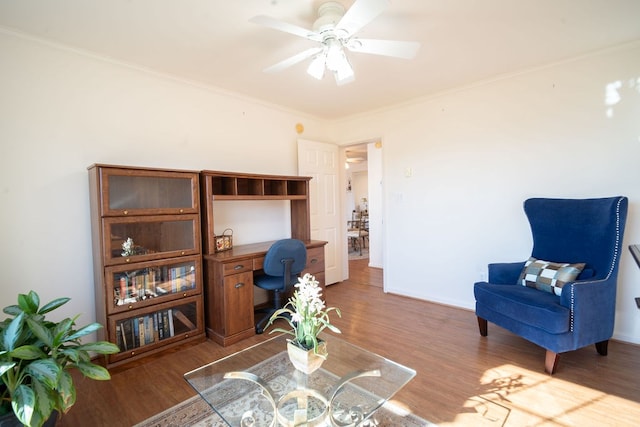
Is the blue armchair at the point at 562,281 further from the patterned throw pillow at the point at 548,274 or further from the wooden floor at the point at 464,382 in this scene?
the wooden floor at the point at 464,382

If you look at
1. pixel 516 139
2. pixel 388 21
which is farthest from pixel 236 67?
pixel 516 139

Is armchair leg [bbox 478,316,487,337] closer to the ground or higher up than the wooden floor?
higher up

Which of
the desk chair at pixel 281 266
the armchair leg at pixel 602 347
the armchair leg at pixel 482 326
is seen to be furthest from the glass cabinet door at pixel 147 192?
the armchair leg at pixel 602 347

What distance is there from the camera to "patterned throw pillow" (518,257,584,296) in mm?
2334

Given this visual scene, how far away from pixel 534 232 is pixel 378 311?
1.75 metres

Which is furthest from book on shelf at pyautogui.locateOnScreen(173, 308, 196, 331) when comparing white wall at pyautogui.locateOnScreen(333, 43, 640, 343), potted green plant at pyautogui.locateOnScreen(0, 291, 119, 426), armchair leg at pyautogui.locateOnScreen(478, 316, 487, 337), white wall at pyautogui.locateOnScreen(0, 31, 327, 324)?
armchair leg at pyautogui.locateOnScreen(478, 316, 487, 337)

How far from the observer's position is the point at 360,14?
1.56m

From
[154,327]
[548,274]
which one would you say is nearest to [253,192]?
[154,327]

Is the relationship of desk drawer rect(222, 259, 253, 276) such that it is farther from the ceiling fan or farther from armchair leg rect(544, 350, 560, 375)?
armchair leg rect(544, 350, 560, 375)

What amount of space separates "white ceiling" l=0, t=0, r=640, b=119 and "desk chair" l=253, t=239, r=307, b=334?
5.49 ft

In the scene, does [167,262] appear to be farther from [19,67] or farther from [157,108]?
[19,67]

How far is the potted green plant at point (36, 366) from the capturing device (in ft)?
4.20

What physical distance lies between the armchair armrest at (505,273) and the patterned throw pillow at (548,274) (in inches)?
2.4

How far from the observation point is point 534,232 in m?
2.75
